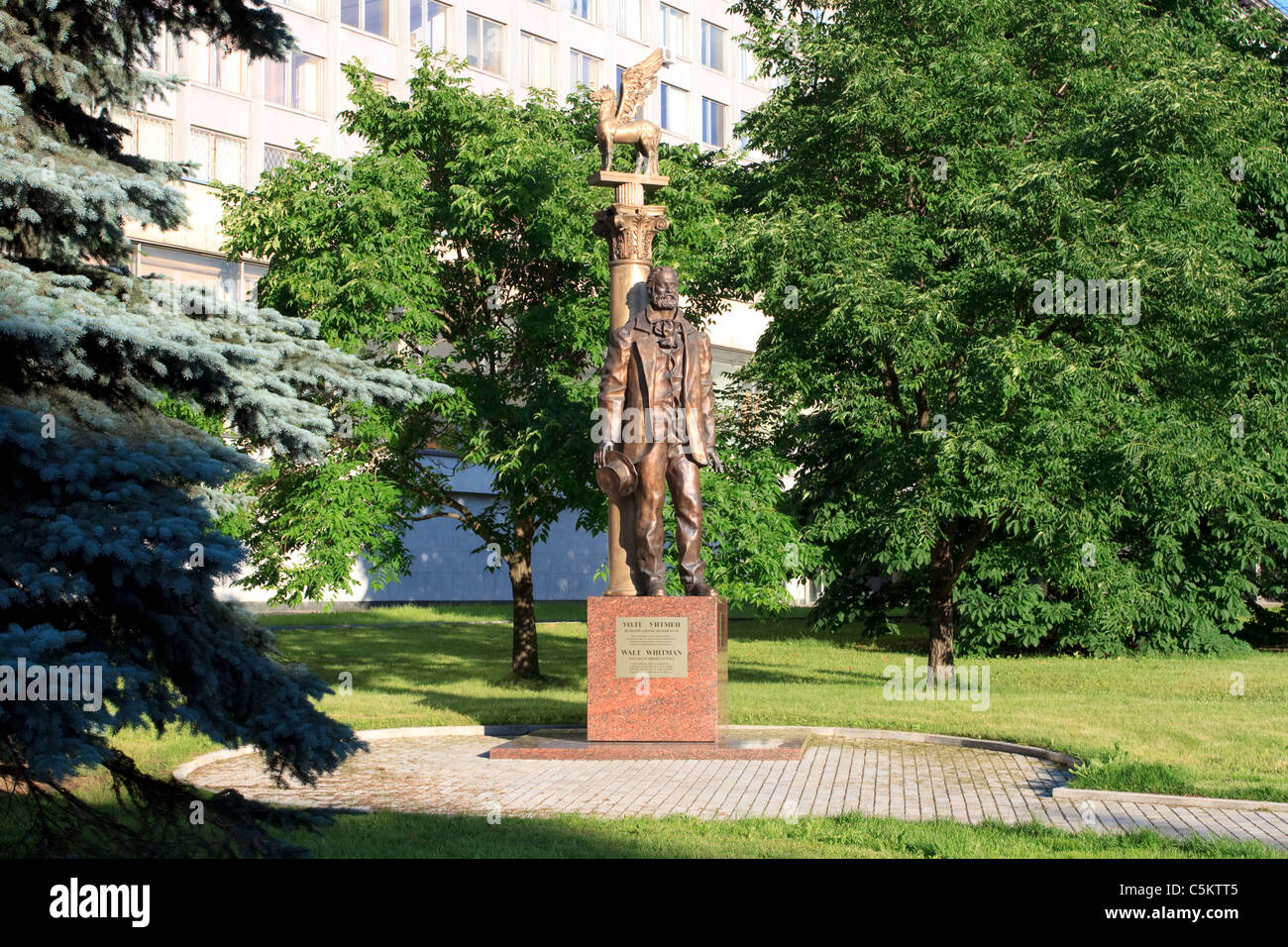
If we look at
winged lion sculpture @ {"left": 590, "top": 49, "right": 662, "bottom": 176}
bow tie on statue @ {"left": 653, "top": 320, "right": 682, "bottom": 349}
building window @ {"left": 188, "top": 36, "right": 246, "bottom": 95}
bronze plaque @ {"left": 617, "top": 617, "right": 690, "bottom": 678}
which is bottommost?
bronze plaque @ {"left": 617, "top": 617, "right": 690, "bottom": 678}

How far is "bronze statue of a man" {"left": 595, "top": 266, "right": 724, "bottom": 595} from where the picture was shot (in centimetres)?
1240

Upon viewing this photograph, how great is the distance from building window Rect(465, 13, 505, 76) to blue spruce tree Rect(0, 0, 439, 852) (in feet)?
134

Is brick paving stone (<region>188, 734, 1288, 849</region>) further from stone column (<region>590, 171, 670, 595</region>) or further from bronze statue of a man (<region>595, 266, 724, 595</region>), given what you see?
stone column (<region>590, 171, 670, 595</region>)

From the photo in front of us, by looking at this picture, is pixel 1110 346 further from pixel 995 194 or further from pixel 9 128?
pixel 9 128

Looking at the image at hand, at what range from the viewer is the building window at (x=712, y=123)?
55781 mm

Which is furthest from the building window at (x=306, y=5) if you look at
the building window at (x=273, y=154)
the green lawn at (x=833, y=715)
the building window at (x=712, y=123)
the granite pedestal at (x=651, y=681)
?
the granite pedestal at (x=651, y=681)

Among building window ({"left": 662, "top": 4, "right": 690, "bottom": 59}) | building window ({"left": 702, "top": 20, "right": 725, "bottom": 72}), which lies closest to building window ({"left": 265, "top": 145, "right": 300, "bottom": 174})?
building window ({"left": 662, "top": 4, "right": 690, "bottom": 59})

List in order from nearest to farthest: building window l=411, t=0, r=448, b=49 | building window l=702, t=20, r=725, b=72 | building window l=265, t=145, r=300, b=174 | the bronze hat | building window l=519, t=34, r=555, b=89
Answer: the bronze hat < building window l=265, t=145, r=300, b=174 < building window l=411, t=0, r=448, b=49 < building window l=519, t=34, r=555, b=89 < building window l=702, t=20, r=725, b=72

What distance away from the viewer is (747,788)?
10047 mm

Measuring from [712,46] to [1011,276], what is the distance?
1710 inches

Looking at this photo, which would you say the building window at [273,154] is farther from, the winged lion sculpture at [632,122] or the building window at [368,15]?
the winged lion sculpture at [632,122]

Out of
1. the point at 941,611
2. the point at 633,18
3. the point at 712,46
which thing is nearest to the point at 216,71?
the point at 633,18

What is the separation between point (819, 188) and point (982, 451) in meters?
5.75

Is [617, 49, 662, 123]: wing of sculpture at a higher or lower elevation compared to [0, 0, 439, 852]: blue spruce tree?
higher
